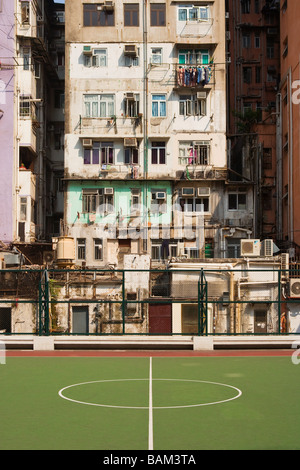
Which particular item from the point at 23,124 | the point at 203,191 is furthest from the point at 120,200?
the point at 23,124

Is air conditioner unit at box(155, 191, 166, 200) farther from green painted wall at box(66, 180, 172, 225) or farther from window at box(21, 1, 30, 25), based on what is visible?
window at box(21, 1, 30, 25)

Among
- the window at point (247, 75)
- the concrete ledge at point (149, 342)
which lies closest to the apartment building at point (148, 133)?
the window at point (247, 75)

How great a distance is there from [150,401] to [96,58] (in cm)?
3726

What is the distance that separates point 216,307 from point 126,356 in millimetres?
18272

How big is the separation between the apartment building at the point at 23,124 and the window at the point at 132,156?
690 centimetres

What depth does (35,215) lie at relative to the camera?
4703cm

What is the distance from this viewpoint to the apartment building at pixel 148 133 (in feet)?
144

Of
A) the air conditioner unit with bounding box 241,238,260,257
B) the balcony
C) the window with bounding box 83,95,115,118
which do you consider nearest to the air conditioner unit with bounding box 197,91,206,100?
the balcony

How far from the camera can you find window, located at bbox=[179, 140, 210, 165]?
147ft

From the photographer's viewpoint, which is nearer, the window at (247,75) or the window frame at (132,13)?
the window frame at (132,13)

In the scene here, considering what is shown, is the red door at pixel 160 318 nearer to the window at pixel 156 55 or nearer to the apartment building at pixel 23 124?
the apartment building at pixel 23 124

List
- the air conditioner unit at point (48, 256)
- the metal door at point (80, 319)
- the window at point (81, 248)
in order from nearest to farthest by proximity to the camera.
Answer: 1. the metal door at point (80, 319)
2. the window at point (81, 248)
3. the air conditioner unit at point (48, 256)
